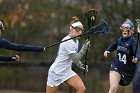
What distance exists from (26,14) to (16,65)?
3572mm

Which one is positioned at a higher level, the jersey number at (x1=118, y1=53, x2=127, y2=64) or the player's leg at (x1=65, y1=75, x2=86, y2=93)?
the jersey number at (x1=118, y1=53, x2=127, y2=64)

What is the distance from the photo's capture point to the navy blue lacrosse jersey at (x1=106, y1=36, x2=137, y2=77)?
43.7ft

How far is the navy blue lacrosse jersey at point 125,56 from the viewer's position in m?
13.3

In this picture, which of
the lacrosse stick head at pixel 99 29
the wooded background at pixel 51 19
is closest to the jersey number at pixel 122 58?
the lacrosse stick head at pixel 99 29

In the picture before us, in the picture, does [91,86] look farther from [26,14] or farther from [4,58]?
[4,58]

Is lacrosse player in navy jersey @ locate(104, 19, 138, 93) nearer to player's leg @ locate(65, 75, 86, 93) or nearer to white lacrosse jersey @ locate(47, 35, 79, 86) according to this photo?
player's leg @ locate(65, 75, 86, 93)

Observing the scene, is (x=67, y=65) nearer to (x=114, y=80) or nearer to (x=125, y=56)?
(x=114, y=80)

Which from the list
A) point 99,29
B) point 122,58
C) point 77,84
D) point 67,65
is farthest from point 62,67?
point 122,58

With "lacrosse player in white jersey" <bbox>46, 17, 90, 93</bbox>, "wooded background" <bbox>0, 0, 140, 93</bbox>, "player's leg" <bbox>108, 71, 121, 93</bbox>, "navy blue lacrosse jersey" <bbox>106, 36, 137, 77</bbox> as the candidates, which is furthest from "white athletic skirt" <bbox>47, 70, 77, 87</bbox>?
"wooded background" <bbox>0, 0, 140, 93</bbox>

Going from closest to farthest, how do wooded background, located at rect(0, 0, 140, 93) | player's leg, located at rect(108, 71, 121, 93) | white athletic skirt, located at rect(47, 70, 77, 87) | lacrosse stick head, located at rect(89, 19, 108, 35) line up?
lacrosse stick head, located at rect(89, 19, 108, 35)
player's leg, located at rect(108, 71, 121, 93)
white athletic skirt, located at rect(47, 70, 77, 87)
wooded background, located at rect(0, 0, 140, 93)

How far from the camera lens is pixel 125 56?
13.4 m

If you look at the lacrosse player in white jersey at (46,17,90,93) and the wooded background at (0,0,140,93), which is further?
the wooded background at (0,0,140,93)

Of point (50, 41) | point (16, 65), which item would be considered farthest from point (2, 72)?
point (50, 41)

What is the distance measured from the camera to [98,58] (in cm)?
2330
